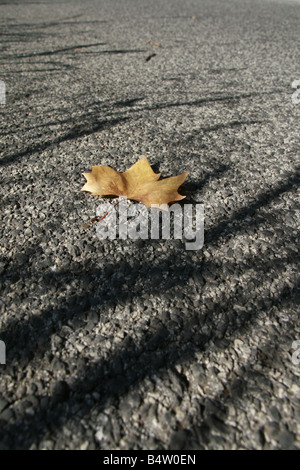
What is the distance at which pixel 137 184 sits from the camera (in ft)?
6.54

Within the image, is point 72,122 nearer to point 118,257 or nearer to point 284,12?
point 118,257

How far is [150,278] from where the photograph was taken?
5.02ft

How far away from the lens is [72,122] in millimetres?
2693

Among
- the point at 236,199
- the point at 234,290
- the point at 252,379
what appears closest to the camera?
the point at 252,379

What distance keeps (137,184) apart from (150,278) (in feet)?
2.09

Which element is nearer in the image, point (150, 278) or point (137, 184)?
point (150, 278)

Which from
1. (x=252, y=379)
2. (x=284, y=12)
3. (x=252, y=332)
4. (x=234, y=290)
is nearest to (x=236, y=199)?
(x=234, y=290)

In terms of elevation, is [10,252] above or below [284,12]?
below

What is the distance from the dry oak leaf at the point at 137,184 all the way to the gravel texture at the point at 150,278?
0.27 feet

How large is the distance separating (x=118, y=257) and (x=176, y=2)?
7182 mm

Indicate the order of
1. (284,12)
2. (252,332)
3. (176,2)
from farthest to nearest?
(176,2) < (284,12) < (252,332)

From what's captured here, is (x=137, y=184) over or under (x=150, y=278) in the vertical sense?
over
